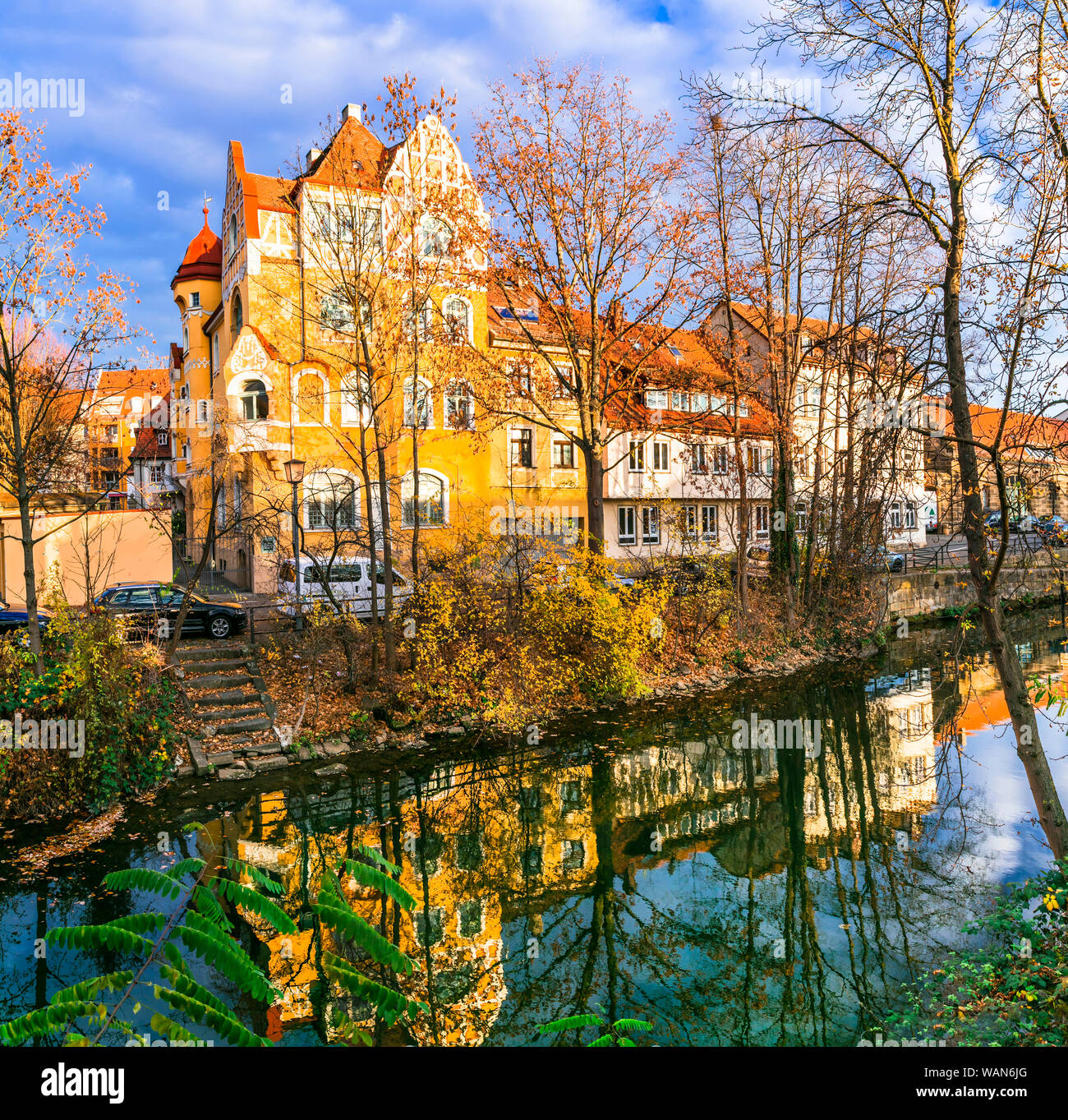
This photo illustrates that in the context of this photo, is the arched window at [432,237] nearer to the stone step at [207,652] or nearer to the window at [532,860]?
the stone step at [207,652]

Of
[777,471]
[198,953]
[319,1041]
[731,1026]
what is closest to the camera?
[198,953]

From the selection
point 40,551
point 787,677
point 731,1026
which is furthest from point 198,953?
point 40,551

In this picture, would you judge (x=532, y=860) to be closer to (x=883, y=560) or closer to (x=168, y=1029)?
(x=168, y=1029)

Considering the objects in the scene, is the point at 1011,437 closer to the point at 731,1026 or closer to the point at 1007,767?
the point at 731,1026

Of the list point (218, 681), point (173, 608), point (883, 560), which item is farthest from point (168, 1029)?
point (883, 560)

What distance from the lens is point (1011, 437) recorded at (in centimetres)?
884

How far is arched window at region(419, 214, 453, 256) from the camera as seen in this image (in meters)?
20.9

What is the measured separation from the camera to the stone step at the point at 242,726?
53.4 feet

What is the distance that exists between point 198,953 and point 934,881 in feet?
34.6

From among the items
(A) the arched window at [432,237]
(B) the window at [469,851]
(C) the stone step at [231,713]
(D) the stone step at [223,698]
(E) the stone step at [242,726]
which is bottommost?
(B) the window at [469,851]

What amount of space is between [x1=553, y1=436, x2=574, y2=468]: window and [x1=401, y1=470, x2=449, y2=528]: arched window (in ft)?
20.1

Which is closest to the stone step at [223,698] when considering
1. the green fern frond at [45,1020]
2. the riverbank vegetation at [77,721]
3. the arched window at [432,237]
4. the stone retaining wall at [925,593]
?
the riverbank vegetation at [77,721]

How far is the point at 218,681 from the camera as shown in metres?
18.2

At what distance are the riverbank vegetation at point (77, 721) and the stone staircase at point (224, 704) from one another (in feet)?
2.75
